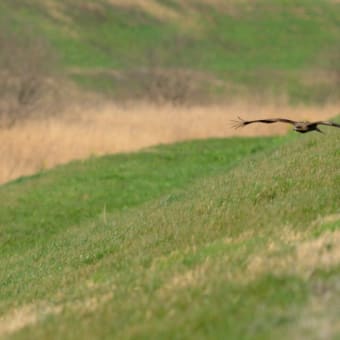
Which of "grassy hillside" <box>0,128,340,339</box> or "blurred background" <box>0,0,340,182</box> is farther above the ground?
"grassy hillside" <box>0,128,340,339</box>

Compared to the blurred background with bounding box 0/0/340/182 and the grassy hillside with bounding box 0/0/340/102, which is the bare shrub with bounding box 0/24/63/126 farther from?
the grassy hillside with bounding box 0/0/340/102

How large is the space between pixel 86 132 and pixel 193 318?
20.4 metres

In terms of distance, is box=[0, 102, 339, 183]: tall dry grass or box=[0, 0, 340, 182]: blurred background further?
box=[0, 0, 340, 182]: blurred background

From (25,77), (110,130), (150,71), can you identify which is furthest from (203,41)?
(110,130)

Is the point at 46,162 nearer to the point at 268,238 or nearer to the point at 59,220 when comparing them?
the point at 59,220

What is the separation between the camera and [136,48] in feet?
212

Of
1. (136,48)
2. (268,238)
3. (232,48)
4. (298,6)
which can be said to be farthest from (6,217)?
(298,6)

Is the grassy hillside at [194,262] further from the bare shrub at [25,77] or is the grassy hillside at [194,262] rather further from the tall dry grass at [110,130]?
the bare shrub at [25,77]

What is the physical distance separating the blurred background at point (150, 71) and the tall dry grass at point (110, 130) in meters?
0.04

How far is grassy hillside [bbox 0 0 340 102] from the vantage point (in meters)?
56.0

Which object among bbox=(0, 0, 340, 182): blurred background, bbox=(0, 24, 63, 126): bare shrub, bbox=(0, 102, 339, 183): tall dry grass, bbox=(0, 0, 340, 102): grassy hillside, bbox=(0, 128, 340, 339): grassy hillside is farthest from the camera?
bbox=(0, 0, 340, 102): grassy hillside

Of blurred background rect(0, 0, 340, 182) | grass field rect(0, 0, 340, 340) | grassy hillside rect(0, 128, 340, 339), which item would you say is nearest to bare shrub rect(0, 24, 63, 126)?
blurred background rect(0, 0, 340, 182)

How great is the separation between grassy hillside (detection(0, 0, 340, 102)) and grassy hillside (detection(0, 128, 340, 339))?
3392cm

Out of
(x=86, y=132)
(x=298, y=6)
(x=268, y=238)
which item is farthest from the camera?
(x=298, y=6)
